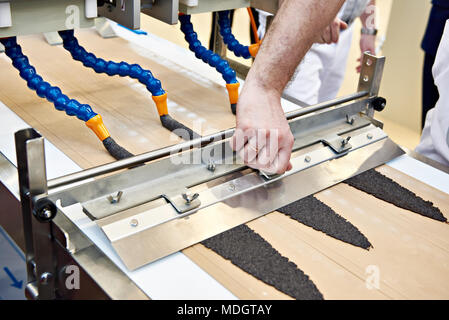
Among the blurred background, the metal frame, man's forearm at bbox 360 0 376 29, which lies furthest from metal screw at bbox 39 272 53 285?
the blurred background

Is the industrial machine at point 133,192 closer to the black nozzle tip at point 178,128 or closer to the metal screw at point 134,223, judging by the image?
the metal screw at point 134,223

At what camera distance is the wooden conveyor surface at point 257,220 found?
0.67 m

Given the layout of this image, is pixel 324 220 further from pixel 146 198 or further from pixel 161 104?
pixel 161 104

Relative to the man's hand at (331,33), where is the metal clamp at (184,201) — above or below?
below

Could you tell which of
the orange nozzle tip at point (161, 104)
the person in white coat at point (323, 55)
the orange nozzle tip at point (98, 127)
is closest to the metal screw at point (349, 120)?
the orange nozzle tip at point (161, 104)

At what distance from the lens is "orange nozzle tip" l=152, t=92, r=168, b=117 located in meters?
1.05

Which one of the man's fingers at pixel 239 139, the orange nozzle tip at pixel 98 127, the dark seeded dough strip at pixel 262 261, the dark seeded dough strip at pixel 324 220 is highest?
the man's fingers at pixel 239 139

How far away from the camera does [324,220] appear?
0.78 metres

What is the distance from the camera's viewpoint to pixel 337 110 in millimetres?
1052

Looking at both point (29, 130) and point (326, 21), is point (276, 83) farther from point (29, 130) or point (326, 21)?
point (29, 130)

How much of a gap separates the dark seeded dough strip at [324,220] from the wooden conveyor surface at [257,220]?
1 cm

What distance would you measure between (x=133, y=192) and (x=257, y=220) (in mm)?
199

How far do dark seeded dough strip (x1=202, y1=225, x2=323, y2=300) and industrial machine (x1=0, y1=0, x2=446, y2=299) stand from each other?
2cm

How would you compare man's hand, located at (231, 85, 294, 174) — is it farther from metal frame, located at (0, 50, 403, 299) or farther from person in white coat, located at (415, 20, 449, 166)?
person in white coat, located at (415, 20, 449, 166)
